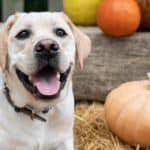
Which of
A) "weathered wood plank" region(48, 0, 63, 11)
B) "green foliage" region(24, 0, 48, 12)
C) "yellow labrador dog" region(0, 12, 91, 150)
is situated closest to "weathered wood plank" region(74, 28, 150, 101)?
"weathered wood plank" region(48, 0, 63, 11)

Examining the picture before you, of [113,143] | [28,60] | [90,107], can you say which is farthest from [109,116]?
[28,60]

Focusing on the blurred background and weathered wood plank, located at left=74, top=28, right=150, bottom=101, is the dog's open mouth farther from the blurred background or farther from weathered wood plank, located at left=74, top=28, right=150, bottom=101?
the blurred background

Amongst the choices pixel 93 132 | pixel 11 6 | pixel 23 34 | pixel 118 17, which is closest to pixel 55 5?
pixel 11 6

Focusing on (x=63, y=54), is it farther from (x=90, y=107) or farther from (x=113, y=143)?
(x=90, y=107)

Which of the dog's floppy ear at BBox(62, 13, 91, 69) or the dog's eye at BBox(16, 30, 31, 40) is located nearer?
the dog's eye at BBox(16, 30, 31, 40)

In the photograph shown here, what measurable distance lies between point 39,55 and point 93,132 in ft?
4.11

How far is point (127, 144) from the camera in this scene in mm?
3750

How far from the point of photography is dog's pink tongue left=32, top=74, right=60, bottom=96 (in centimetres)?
290

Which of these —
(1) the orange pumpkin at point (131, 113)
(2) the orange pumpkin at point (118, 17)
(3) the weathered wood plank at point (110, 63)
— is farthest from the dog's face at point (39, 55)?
(3) the weathered wood plank at point (110, 63)

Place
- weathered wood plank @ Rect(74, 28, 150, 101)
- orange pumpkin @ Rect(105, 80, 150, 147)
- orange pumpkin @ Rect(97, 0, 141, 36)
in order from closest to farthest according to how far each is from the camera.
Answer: orange pumpkin @ Rect(105, 80, 150, 147) < orange pumpkin @ Rect(97, 0, 141, 36) < weathered wood plank @ Rect(74, 28, 150, 101)

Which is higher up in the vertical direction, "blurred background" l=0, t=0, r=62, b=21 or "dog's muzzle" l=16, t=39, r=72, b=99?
"dog's muzzle" l=16, t=39, r=72, b=99

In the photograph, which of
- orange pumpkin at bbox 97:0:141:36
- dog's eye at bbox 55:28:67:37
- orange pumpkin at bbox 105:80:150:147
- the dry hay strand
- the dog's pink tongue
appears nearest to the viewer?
the dog's pink tongue

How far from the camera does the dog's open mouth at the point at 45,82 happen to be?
2900 mm

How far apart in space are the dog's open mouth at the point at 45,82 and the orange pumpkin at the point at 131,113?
2.63ft
